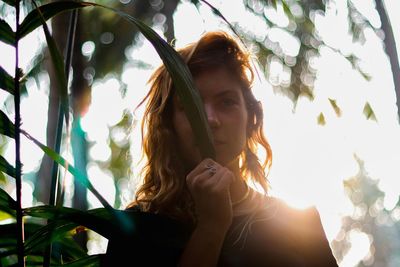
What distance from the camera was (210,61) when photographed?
0.89 metres

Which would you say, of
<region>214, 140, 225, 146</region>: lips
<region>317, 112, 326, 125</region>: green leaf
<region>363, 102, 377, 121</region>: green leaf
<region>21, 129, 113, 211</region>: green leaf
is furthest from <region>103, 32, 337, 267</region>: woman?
<region>317, 112, 326, 125</region>: green leaf

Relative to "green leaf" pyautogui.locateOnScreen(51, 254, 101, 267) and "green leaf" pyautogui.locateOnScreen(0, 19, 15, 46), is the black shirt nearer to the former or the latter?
"green leaf" pyautogui.locateOnScreen(51, 254, 101, 267)

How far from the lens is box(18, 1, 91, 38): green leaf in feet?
1.70

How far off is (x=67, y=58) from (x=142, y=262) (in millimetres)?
261

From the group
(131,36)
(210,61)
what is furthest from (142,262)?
(131,36)

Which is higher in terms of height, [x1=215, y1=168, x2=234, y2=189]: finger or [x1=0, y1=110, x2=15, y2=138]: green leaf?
[x1=0, y1=110, x2=15, y2=138]: green leaf

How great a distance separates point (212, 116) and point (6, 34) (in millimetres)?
311

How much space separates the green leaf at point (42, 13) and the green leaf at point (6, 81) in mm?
38

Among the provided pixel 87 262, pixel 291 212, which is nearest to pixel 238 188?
pixel 291 212

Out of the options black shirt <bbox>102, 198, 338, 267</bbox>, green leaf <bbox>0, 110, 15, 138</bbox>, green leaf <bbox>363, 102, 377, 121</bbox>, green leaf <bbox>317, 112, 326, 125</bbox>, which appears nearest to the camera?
green leaf <bbox>0, 110, 15, 138</bbox>

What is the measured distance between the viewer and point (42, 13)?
53cm

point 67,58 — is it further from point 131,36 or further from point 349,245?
point 349,245

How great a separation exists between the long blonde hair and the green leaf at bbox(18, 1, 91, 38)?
36 cm

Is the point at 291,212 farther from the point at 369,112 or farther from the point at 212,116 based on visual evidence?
the point at 369,112
